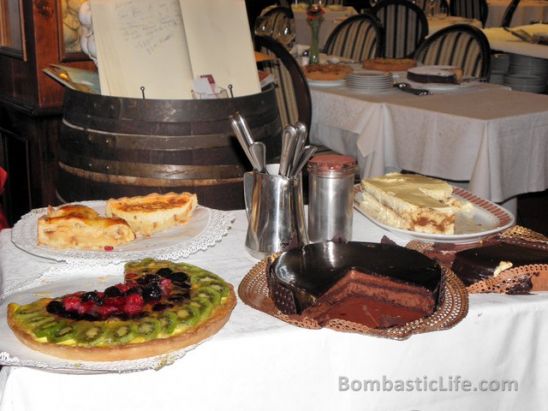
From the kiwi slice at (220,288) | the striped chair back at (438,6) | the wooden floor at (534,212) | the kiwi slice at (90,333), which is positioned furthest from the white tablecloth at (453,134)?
the striped chair back at (438,6)

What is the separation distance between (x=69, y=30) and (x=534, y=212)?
9.41 ft

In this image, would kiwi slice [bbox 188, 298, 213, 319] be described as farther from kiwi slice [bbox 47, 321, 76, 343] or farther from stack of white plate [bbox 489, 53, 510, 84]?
stack of white plate [bbox 489, 53, 510, 84]

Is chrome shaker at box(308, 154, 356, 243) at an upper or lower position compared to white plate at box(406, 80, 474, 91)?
upper

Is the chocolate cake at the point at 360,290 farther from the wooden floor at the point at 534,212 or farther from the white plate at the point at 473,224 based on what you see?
the wooden floor at the point at 534,212

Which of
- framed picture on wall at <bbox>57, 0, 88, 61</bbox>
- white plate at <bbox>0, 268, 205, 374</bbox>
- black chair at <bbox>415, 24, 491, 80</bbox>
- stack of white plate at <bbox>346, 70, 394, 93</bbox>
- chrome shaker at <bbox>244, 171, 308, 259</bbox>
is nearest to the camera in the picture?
white plate at <bbox>0, 268, 205, 374</bbox>

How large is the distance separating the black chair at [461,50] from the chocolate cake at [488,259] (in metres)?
2.66

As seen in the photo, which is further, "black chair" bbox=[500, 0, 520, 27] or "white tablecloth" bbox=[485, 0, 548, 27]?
"white tablecloth" bbox=[485, 0, 548, 27]

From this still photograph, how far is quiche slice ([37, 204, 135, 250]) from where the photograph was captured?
137cm

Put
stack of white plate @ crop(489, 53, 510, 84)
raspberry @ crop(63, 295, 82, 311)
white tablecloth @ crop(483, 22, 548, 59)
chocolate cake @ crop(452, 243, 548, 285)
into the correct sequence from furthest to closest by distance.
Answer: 1. stack of white plate @ crop(489, 53, 510, 84)
2. white tablecloth @ crop(483, 22, 548, 59)
3. chocolate cake @ crop(452, 243, 548, 285)
4. raspberry @ crop(63, 295, 82, 311)

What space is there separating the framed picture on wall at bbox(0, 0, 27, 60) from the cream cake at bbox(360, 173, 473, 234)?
1651mm

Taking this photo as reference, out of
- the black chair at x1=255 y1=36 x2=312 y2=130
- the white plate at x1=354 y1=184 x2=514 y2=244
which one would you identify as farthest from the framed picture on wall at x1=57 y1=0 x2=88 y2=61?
the white plate at x1=354 y1=184 x2=514 y2=244

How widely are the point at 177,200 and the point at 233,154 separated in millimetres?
502

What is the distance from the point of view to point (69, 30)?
272cm

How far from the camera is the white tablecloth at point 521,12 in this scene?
737 cm
